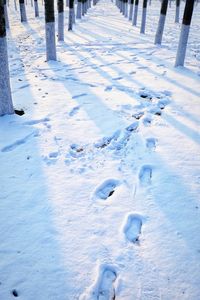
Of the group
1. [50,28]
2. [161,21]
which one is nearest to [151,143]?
[50,28]

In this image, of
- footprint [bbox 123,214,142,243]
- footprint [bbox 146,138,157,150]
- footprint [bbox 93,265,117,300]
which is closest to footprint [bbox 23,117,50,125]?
footprint [bbox 146,138,157,150]

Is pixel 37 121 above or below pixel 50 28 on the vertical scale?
below

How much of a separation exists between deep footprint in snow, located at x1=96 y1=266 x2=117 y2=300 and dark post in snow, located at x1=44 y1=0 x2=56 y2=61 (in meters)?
8.74

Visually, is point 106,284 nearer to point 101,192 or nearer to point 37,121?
point 101,192

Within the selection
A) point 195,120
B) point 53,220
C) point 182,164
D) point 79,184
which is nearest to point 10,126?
point 79,184

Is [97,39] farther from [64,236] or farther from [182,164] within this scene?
[64,236]

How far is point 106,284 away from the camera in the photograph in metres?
2.61

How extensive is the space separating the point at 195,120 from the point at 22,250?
4.31 m

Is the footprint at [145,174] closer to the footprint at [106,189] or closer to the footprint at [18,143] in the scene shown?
the footprint at [106,189]

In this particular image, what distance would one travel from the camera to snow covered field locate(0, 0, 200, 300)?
8.69ft

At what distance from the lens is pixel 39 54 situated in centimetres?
1136

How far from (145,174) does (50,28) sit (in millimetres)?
7554

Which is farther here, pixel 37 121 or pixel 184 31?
pixel 184 31

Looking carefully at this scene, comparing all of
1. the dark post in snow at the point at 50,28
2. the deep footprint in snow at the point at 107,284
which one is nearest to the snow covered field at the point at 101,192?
the deep footprint in snow at the point at 107,284
